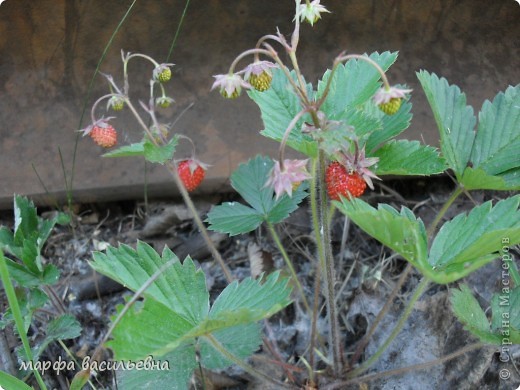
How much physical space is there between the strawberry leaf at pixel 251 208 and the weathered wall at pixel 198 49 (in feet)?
1.30

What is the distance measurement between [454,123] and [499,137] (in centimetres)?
10

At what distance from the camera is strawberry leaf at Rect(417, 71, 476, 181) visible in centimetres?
126

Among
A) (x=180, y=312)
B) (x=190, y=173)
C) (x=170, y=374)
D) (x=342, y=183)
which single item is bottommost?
(x=170, y=374)

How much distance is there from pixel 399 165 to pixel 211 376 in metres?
0.67

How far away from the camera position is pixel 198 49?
2.03 meters

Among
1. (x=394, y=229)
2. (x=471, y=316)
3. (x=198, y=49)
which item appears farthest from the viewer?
(x=198, y=49)

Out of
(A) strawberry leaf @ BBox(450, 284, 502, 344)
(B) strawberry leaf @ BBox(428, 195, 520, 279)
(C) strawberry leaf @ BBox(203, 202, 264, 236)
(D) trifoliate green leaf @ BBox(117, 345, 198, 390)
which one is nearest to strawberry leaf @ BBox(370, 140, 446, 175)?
(B) strawberry leaf @ BBox(428, 195, 520, 279)

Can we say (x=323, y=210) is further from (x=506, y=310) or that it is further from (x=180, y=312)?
(x=506, y=310)

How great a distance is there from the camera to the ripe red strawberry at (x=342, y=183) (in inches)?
41.1

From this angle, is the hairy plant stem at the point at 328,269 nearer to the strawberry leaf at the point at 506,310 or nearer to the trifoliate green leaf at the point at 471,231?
the trifoliate green leaf at the point at 471,231

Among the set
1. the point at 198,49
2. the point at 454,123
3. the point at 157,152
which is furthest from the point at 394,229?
the point at 198,49

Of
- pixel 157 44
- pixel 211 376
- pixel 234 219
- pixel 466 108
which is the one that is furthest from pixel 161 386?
pixel 157 44

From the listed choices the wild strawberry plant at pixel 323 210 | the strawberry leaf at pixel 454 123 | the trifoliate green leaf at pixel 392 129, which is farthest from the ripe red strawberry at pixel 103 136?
the strawberry leaf at pixel 454 123

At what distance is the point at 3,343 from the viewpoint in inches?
58.1
